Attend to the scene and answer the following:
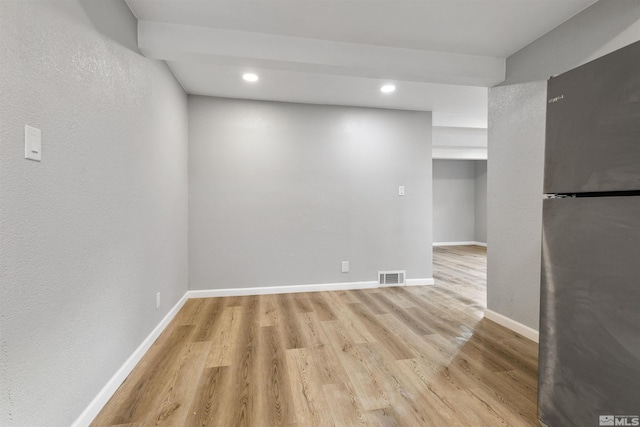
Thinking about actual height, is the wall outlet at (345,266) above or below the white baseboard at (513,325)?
above

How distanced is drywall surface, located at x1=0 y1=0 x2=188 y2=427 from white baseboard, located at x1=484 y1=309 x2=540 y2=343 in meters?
2.99

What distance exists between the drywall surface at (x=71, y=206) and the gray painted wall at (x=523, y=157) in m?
2.98

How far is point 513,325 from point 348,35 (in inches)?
109

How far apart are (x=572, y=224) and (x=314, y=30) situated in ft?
6.55

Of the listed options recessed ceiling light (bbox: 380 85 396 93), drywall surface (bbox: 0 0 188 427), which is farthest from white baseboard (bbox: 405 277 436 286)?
drywall surface (bbox: 0 0 188 427)

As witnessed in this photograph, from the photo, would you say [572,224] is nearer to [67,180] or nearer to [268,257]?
[67,180]

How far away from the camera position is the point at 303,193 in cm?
354

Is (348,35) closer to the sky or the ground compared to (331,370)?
closer to the sky

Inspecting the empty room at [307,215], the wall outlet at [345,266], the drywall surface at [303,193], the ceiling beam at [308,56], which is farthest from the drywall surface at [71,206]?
the wall outlet at [345,266]

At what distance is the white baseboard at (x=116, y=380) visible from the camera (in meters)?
1.38

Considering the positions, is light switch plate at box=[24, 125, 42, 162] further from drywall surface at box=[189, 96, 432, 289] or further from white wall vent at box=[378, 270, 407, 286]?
white wall vent at box=[378, 270, 407, 286]

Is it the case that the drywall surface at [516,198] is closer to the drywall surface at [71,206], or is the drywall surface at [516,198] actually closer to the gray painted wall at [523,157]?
the gray painted wall at [523,157]

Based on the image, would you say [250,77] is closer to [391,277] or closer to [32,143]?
[32,143]

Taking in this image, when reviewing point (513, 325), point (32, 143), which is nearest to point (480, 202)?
point (513, 325)
